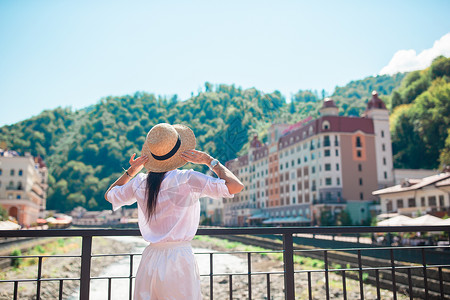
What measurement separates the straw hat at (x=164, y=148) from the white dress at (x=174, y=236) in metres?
0.07

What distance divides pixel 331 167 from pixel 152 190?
5188cm

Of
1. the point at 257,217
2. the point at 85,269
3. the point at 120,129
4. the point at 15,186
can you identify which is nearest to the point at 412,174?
the point at 257,217

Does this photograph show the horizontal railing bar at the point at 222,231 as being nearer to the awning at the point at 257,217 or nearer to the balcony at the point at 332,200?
the balcony at the point at 332,200

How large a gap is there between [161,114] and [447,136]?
4670cm

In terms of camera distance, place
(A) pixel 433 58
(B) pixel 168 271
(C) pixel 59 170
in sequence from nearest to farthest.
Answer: (B) pixel 168 271, (A) pixel 433 58, (C) pixel 59 170

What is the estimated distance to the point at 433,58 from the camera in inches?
2955

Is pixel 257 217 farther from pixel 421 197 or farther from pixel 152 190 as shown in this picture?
pixel 152 190

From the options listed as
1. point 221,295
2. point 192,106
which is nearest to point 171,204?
point 221,295

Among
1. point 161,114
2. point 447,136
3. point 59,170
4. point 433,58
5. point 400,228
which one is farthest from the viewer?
point 59,170

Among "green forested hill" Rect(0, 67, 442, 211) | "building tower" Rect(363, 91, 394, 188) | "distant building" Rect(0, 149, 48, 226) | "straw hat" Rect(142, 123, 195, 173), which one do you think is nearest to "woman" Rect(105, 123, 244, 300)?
"straw hat" Rect(142, 123, 195, 173)

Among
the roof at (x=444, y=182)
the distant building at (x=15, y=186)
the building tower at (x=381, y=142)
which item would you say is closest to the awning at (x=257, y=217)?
the building tower at (x=381, y=142)

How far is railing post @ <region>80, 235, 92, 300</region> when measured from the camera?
10.5ft

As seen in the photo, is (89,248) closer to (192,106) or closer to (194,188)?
(194,188)

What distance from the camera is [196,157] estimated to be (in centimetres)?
267
